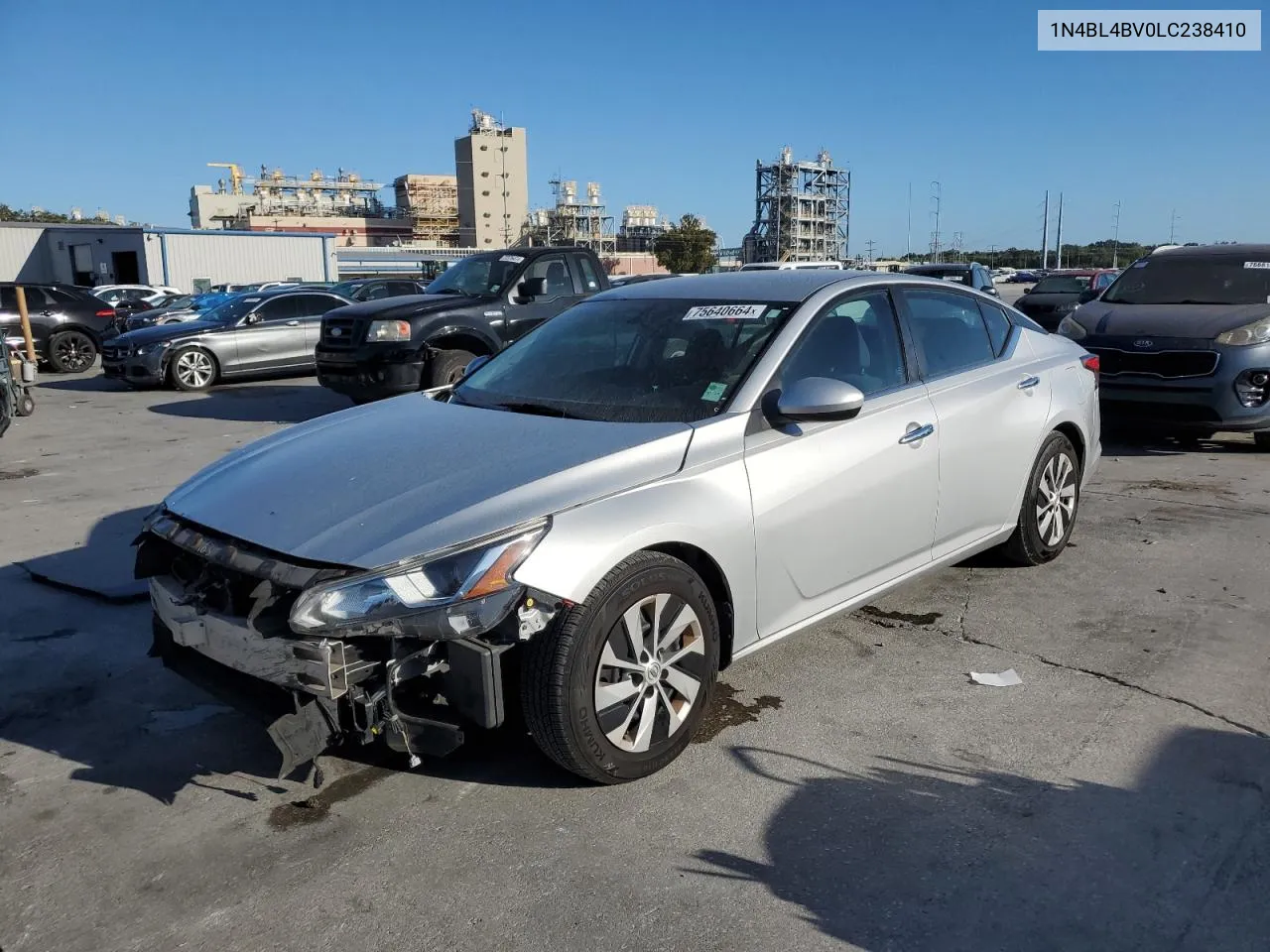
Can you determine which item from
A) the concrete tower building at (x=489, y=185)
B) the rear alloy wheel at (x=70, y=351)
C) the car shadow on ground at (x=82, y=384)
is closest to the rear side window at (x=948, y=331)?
the car shadow on ground at (x=82, y=384)

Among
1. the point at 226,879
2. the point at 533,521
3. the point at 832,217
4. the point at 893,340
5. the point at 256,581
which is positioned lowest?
the point at 226,879

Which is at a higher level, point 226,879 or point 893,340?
point 893,340

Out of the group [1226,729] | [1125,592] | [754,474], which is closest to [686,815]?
[754,474]

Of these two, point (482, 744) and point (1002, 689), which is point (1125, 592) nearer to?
point (1002, 689)

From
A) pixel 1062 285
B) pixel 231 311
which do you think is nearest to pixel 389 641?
pixel 231 311

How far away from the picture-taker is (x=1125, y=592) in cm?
510

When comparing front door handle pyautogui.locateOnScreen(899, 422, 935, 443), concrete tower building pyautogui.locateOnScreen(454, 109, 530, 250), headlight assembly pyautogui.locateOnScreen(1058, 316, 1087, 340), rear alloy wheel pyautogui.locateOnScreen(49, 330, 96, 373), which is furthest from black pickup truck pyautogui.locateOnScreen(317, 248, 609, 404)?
concrete tower building pyautogui.locateOnScreen(454, 109, 530, 250)

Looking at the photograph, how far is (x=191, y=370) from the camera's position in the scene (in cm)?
1531

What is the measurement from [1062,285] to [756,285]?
1838 centimetres

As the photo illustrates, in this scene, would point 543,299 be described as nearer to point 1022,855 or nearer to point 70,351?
point 1022,855

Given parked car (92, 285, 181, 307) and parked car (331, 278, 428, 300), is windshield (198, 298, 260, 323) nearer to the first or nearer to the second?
parked car (331, 278, 428, 300)

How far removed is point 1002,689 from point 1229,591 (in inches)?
76.0

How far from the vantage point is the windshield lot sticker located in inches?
163

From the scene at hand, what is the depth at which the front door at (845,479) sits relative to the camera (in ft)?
11.9
